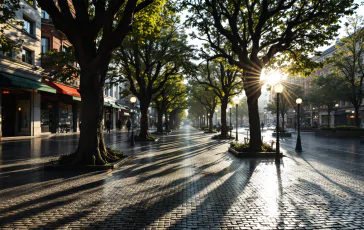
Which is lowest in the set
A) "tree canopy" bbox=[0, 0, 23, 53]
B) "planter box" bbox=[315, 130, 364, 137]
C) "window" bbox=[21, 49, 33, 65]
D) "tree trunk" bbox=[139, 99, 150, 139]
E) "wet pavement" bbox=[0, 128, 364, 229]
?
"wet pavement" bbox=[0, 128, 364, 229]

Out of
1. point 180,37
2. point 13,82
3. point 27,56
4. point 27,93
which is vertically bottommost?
point 27,93

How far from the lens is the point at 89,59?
28.5 feet

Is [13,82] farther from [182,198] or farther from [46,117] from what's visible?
[182,198]

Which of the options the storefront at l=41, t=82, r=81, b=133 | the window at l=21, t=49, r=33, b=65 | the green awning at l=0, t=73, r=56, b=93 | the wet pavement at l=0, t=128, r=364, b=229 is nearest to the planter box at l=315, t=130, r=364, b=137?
the wet pavement at l=0, t=128, r=364, b=229

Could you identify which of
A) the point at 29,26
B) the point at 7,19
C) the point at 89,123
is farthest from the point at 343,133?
the point at 29,26

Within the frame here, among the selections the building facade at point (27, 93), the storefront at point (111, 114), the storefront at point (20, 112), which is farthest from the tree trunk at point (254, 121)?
the storefront at point (111, 114)

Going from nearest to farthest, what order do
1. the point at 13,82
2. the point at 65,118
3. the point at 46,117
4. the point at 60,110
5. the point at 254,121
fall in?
the point at 254,121 < the point at 13,82 < the point at 46,117 < the point at 60,110 < the point at 65,118

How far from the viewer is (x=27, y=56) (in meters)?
21.5

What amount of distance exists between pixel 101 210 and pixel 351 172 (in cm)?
802

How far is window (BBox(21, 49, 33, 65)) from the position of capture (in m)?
21.0

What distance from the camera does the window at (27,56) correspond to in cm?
2096

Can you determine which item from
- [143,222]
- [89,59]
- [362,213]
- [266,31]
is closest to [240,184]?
[362,213]

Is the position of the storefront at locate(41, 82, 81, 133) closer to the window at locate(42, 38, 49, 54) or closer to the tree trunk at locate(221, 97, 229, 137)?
the window at locate(42, 38, 49, 54)

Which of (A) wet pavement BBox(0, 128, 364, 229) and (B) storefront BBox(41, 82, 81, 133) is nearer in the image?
(A) wet pavement BBox(0, 128, 364, 229)
